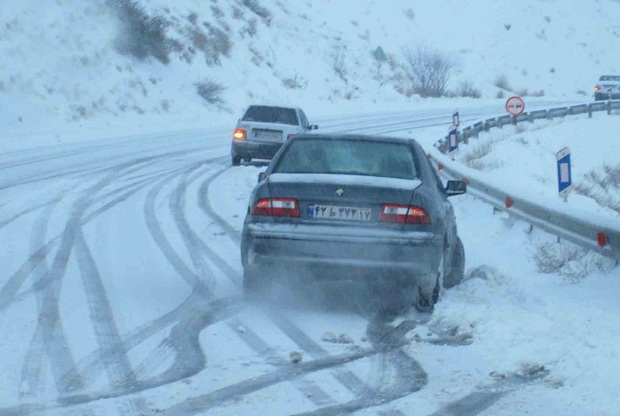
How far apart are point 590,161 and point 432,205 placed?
24347 millimetres

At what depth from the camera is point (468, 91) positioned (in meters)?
63.1

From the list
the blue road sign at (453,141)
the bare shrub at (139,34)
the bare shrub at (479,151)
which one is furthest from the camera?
the bare shrub at (139,34)

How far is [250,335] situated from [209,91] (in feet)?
109

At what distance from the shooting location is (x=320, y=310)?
30.3ft

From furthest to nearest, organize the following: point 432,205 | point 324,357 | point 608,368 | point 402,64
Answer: point 402,64 → point 432,205 → point 324,357 → point 608,368

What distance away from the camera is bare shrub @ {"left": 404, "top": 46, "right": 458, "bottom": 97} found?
5988 cm

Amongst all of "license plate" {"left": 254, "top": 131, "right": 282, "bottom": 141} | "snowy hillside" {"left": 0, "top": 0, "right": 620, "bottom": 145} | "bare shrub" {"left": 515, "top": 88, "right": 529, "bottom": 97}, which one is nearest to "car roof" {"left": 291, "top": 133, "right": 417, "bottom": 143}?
"license plate" {"left": 254, "top": 131, "right": 282, "bottom": 141}

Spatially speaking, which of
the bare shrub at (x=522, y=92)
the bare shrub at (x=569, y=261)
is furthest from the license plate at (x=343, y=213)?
the bare shrub at (x=522, y=92)

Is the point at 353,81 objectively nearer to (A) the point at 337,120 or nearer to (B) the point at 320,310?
(A) the point at 337,120

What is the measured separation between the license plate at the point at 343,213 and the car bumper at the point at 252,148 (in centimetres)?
1430

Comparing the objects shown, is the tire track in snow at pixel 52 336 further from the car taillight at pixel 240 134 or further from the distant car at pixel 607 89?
the distant car at pixel 607 89

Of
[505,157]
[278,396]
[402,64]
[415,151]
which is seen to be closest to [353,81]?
[402,64]

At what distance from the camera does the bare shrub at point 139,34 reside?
4019 cm

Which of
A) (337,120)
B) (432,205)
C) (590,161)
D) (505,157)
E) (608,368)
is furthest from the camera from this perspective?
(337,120)
